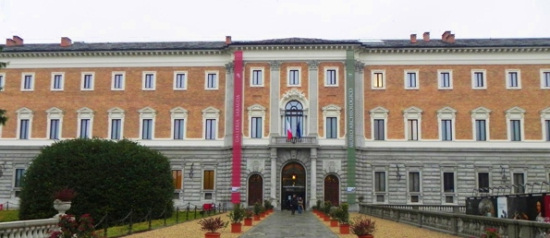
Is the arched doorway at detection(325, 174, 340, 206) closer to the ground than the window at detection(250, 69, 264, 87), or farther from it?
closer to the ground

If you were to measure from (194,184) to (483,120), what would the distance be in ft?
80.3

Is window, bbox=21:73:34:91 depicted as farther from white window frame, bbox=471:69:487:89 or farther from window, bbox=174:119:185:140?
white window frame, bbox=471:69:487:89

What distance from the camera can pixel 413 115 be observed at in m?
48.6

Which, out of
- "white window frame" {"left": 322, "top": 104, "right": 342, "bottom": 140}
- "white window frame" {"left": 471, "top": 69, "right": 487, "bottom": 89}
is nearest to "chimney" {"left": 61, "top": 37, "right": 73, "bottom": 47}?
"white window frame" {"left": 322, "top": 104, "right": 342, "bottom": 140}

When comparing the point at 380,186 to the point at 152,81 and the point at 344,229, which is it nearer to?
the point at 152,81

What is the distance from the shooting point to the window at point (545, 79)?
1898 inches

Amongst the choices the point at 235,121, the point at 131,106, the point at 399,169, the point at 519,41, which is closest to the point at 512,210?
the point at 399,169

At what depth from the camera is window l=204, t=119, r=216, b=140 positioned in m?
49.2

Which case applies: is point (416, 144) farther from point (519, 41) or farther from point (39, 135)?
point (39, 135)

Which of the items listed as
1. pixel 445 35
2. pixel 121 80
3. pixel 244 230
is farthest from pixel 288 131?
pixel 244 230

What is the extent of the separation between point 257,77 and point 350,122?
860 cm

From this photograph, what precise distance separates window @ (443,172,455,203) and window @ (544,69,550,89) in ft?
34.9

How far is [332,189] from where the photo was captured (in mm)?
47281

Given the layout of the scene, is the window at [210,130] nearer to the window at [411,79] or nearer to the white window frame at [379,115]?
the white window frame at [379,115]
